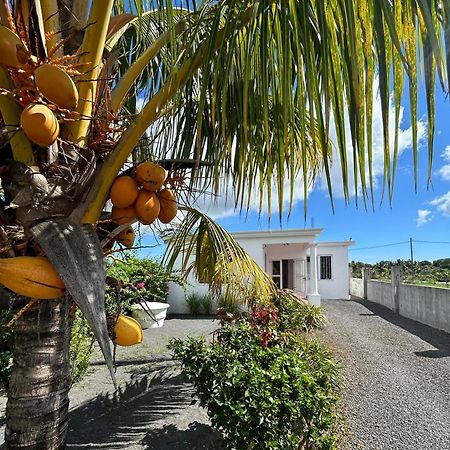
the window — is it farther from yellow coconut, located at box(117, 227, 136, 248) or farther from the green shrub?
yellow coconut, located at box(117, 227, 136, 248)

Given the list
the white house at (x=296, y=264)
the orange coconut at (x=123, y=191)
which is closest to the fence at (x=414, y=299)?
the white house at (x=296, y=264)

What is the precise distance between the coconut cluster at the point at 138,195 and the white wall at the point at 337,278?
70.5 ft

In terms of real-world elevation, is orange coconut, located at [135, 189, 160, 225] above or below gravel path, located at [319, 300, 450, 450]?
above

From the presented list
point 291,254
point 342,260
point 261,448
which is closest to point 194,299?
point 291,254

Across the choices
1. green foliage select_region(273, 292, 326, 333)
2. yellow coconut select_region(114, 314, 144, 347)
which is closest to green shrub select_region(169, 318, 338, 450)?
yellow coconut select_region(114, 314, 144, 347)

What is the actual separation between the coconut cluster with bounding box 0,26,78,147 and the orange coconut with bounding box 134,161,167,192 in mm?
425

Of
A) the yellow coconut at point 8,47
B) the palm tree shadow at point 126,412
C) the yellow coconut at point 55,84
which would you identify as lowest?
the palm tree shadow at point 126,412

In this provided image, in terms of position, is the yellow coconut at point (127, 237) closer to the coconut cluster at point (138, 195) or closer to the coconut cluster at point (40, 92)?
the coconut cluster at point (138, 195)

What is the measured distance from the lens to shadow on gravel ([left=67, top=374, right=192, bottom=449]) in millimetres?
4496

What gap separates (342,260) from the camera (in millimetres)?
22141

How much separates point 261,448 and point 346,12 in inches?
140

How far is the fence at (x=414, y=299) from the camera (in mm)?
12406

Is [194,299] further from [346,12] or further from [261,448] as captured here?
[346,12]

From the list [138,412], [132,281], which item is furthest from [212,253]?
[132,281]
